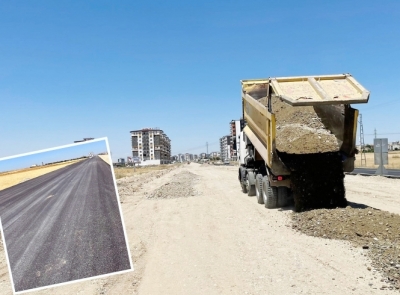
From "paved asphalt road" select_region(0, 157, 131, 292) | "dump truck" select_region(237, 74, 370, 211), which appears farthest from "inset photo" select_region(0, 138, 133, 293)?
"dump truck" select_region(237, 74, 370, 211)

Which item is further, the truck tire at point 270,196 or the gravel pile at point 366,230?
the truck tire at point 270,196

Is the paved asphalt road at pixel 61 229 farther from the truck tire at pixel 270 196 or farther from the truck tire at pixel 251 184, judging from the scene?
the truck tire at pixel 251 184

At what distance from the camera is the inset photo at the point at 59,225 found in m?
2.94

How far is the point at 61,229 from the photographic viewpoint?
3.32 m

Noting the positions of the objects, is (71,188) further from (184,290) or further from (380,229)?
(380,229)

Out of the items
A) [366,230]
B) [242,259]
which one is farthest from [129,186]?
[242,259]

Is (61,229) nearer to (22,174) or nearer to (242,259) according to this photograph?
(22,174)

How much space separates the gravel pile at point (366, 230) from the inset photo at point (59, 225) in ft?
14.1

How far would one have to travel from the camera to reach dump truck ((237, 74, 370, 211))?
417 inches

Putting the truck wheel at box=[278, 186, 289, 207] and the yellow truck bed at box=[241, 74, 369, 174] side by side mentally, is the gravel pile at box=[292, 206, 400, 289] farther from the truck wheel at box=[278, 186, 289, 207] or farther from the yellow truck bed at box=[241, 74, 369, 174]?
the truck wheel at box=[278, 186, 289, 207]

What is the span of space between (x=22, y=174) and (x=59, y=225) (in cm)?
56

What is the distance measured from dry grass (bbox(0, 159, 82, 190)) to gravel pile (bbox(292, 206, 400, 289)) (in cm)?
484

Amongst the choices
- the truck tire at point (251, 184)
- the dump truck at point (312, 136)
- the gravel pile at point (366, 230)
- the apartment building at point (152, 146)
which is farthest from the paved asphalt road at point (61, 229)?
the apartment building at point (152, 146)

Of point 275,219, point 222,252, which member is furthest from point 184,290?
point 275,219
